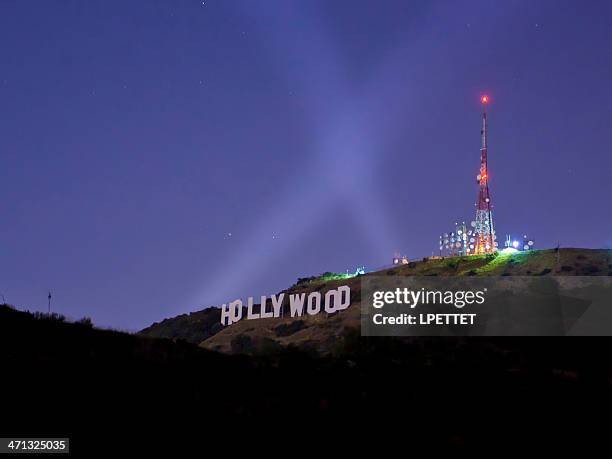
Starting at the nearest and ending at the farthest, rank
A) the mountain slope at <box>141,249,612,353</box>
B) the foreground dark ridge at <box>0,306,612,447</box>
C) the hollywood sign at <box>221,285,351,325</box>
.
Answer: the foreground dark ridge at <box>0,306,612,447</box> < the mountain slope at <box>141,249,612,353</box> < the hollywood sign at <box>221,285,351,325</box>

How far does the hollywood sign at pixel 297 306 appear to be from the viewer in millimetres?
82562

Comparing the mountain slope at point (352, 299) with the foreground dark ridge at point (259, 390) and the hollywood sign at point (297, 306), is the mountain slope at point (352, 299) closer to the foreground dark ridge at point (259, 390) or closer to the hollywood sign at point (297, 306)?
the hollywood sign at point (297, 306)

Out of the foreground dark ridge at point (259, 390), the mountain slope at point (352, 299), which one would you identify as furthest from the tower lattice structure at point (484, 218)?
the foreground dark ridge at point (259, 390)

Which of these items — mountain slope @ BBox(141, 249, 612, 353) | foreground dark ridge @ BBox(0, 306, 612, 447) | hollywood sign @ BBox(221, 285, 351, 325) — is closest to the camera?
foreground dark ridge @ BBox(0, 306, 612, 447)

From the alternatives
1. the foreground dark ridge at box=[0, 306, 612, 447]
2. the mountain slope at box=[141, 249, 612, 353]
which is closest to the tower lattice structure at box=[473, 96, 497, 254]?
the mountain slope at box=[141, 249, 612, 353]

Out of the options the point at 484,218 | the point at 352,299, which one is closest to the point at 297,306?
the point at 352,299

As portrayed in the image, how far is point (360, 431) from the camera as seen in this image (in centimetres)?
1201

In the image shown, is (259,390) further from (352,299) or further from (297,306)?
(352,299)

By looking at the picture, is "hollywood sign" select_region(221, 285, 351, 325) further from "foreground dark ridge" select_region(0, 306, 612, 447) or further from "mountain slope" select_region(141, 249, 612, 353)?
"foreground dark ridge" select_region(0, 306, 612, 447)

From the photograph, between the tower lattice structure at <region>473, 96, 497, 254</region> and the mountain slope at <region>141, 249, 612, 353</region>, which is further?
the tower lattice structure at <region>473, 96, 497, 254</region>

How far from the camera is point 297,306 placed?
86062 mm

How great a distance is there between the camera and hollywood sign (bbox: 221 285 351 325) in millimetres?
82562

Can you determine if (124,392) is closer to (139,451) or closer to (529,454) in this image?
(139,451)

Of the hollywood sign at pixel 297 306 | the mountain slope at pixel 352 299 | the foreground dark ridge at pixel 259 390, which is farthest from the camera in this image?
the hollywood sign at pixel 297 306
